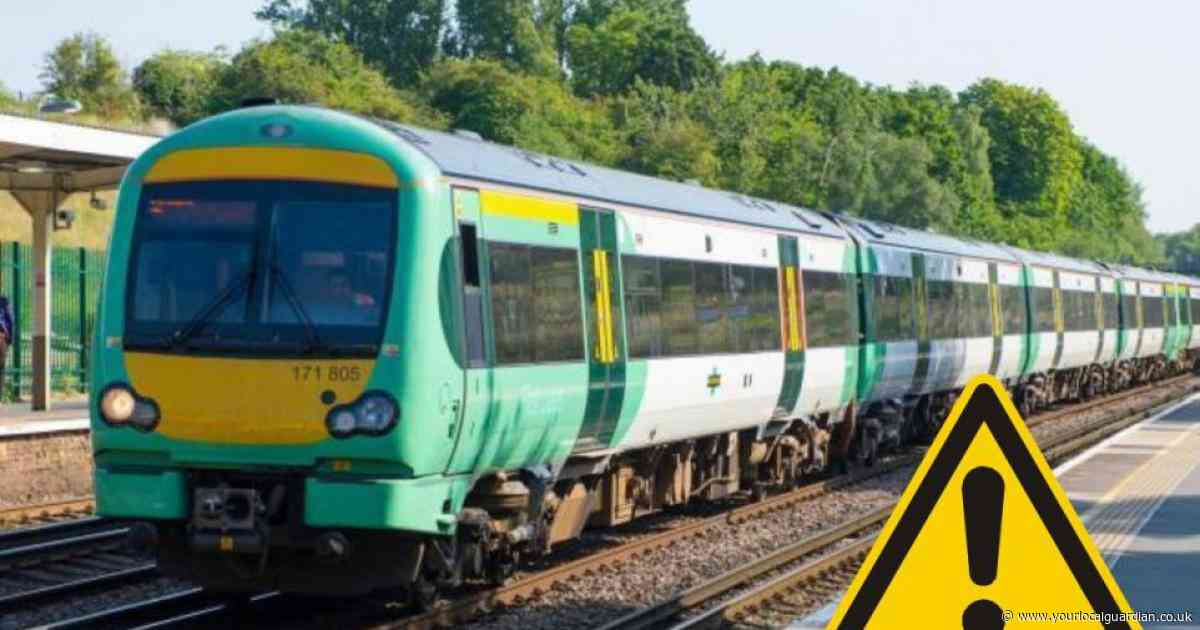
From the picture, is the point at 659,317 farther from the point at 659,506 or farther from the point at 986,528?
the point at 986,528

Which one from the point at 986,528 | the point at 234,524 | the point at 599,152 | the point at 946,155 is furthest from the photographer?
the point at 946,155

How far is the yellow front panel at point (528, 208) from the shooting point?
38.0ft

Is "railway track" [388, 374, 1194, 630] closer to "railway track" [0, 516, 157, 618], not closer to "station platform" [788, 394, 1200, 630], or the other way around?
"station platform" [788, 394, 1200, 630]

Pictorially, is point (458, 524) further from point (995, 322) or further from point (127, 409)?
point (995, 322)

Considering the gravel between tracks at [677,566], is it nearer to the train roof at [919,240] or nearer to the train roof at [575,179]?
the train roof at [575,179]

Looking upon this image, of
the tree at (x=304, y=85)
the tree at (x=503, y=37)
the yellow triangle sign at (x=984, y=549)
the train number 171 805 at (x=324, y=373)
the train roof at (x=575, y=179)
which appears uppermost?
the tree at (x=503, y=37)

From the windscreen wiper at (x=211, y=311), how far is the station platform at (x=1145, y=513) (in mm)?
3920

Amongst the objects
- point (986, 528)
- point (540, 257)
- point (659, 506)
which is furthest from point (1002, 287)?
point (986, 528)

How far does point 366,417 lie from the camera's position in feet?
33.4

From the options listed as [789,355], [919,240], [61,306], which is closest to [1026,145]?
[919,240]

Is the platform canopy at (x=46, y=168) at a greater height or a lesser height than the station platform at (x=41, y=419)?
greater

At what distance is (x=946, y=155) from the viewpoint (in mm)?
100625

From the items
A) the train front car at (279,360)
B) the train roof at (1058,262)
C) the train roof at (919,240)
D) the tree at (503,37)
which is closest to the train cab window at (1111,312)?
the train roof at (1058,262)

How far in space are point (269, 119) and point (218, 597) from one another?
3428 millimetres
